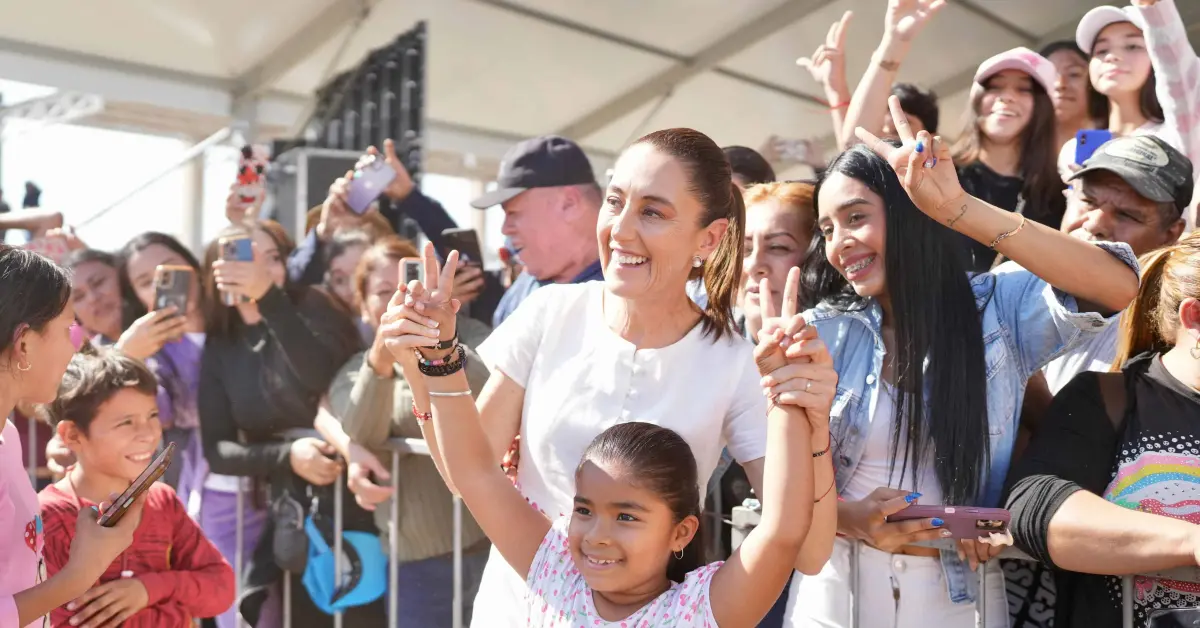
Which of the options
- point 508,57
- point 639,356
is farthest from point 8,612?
point 508,57

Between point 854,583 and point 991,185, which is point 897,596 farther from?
point 991,185

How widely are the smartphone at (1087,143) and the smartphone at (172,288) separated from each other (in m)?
2.77

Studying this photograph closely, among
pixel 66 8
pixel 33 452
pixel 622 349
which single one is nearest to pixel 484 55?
pixel 66 8

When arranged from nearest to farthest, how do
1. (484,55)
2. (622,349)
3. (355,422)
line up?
(622,349) < (355,422) < (484,55)

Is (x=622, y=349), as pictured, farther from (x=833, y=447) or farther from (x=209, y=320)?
(x=209, y=320)

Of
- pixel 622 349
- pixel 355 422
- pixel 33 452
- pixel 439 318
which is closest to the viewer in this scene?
pixel 439 318

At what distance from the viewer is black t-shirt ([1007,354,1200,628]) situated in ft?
5.48

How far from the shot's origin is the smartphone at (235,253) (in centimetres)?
343

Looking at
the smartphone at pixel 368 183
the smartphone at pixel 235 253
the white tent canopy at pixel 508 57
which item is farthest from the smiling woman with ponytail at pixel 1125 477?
the white tent canopy at pixel 508 57

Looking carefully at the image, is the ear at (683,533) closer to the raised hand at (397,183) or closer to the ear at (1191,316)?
the ear at (1191,316)

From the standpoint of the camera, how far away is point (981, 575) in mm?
1772

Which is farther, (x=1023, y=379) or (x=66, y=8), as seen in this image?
(x=66, y=8)

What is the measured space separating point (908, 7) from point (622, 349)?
1.45m

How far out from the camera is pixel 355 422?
9.59ft
